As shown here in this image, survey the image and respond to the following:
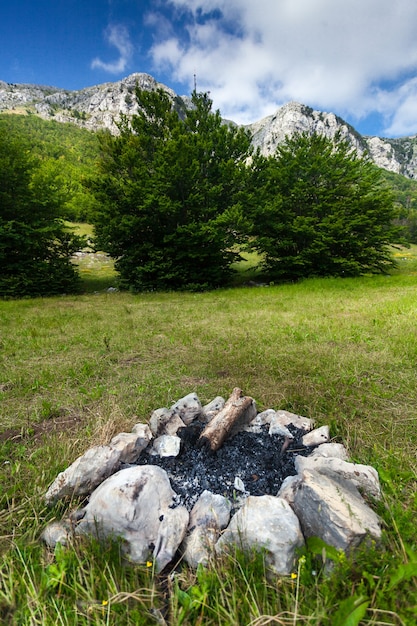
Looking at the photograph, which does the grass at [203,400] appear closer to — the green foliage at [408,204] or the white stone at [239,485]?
the white stone at [239,485]

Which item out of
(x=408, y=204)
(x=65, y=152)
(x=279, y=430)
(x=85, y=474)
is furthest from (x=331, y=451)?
(x=408, y=204)

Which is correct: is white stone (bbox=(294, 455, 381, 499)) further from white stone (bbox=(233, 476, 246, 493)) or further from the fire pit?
white stone (bbox=(233, 476, 246, 493))

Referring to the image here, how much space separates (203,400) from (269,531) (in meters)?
1.95

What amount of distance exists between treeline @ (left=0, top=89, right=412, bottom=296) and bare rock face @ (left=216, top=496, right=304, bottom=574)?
11860mm

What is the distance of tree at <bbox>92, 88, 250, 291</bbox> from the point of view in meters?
12.6

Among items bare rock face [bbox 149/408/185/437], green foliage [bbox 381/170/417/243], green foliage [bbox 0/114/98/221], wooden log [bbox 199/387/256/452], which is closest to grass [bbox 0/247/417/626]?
bare rock face [bbox 149/408/185/437]

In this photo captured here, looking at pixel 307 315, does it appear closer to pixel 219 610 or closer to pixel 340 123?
pixel 219 610

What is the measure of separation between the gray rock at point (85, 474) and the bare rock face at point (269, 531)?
91 centimetres

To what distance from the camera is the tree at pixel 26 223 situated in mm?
12039

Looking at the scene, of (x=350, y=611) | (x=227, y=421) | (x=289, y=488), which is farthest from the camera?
(x=227, y=421)

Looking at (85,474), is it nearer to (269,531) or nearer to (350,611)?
(269,531)

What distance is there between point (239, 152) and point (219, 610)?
1633cm

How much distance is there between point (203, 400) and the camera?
334 centimetres

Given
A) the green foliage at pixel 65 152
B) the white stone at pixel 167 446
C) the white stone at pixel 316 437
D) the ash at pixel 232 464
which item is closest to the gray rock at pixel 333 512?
the ash at pixel 232 464
